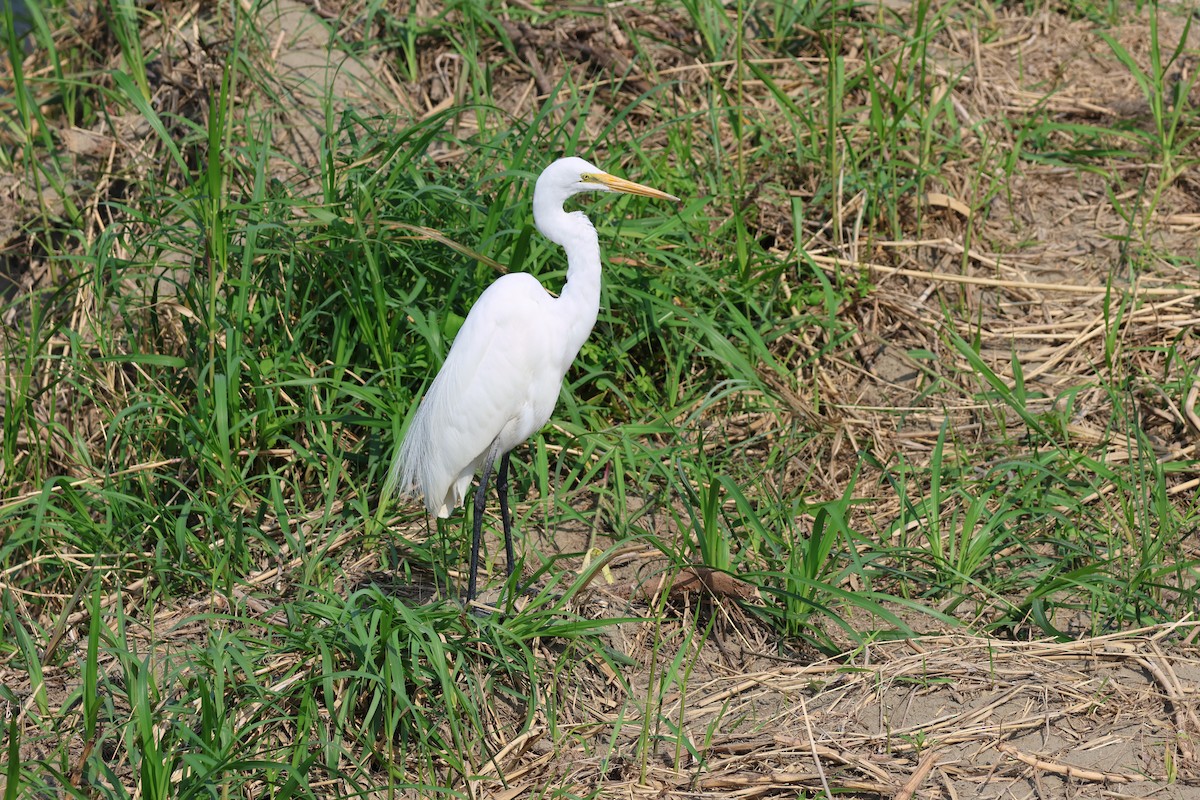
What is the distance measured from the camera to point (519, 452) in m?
3.73

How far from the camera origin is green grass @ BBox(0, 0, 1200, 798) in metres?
2.76

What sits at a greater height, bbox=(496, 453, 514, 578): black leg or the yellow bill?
the yellow bill

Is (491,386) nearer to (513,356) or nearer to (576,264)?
(513,356)

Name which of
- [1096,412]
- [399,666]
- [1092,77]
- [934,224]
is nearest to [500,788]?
[399,666]

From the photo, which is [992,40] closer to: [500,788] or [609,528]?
[609,528]

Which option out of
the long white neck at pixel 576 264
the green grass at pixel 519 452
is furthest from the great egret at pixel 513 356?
the green grass at pixel 519 452

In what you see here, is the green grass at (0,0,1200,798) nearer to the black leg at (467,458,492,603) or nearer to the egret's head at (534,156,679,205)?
the black leg at (467,458,492,603)

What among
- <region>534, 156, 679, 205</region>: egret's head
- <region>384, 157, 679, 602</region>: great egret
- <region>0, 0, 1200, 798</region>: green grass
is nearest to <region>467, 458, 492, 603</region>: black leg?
<region>384, 157, 679, 602</region>: great egret

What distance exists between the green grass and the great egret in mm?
280

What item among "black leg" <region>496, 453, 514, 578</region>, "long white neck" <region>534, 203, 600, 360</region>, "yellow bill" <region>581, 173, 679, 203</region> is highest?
"yellow bill" <region>581, 173, 679, 203</region>

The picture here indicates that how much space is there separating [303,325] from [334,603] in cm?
101

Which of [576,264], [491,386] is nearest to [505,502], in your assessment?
[491,386]

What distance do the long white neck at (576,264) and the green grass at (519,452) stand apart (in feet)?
1.51

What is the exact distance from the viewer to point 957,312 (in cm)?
408
